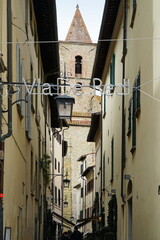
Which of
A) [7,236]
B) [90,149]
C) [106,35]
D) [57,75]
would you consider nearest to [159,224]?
[7,236]

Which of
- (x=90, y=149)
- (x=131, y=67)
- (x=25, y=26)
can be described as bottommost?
(x=90, y=149)

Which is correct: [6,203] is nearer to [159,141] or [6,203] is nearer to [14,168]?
[14,168]

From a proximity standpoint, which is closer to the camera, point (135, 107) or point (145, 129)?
point (145, 129)

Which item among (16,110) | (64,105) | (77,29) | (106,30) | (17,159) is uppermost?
(77,29)

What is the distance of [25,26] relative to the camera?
19719 mm

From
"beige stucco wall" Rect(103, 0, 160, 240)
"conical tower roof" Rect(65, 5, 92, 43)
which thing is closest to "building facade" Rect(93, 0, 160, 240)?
"beige stucco wall" Rect(103, 0, 160, 240)

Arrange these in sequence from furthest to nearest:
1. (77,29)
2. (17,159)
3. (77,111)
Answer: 1. (77,29)
2. (77,111)
3. (17,159)

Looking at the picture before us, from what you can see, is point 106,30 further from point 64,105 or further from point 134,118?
point 64,105

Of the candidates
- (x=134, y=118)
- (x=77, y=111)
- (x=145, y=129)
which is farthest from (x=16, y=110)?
(x=77, y=111)

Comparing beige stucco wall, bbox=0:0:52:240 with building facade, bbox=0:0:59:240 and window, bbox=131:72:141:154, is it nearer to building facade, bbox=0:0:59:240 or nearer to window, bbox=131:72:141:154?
building facade, bbox=0:0:59:240

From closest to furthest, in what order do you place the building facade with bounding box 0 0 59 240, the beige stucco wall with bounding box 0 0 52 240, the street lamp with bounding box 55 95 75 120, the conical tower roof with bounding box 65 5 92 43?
the street lamp with bounding box 55 95 75 120 < the building facade with bounding box 0 0 59 240 < the beige stucco wall with bounding box 0 0 52 240 < the conical tower roof with bounding box 65 5 92 43

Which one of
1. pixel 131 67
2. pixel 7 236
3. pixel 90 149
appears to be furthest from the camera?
pixel 90 149

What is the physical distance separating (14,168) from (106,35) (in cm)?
1146

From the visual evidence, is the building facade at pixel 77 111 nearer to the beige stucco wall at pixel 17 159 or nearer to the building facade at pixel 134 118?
the building facade at pixel 134 118
